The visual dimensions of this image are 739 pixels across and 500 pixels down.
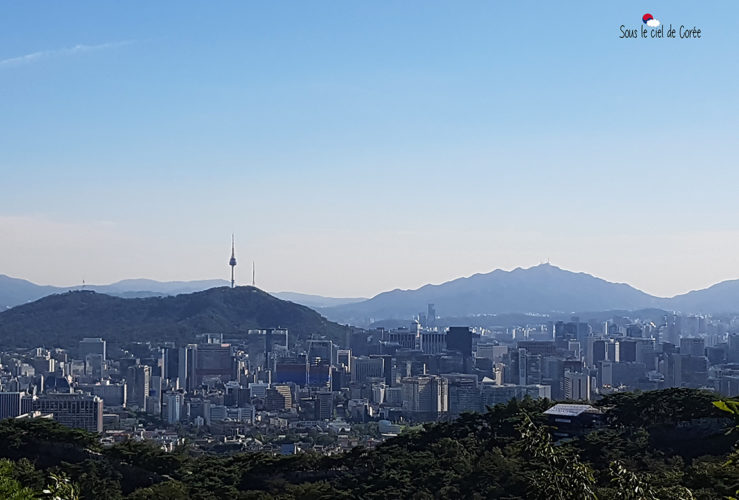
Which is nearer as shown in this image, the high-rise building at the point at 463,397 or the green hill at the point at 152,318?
the high-rise building at the point at 463,397

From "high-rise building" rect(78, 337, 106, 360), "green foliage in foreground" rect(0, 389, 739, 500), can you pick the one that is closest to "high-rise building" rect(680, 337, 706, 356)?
"high-rise building" rect(78, 337, 106, 360)

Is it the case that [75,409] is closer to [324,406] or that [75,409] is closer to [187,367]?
[324,406]

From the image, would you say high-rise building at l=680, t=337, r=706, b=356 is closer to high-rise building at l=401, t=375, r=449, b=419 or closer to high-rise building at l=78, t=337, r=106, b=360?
high-rise building at l=401, t=375, r=449, b=419

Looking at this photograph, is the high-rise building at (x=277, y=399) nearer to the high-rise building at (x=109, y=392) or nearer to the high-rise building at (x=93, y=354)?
the high-rise building at (x=109, y=392)

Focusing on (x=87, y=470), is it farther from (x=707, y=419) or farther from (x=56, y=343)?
(x=56, y=343)

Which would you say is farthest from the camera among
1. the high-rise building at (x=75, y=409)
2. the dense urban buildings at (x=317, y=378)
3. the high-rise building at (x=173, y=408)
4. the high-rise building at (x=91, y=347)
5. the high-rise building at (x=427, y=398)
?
the high-rise building at (x=91, y=347)

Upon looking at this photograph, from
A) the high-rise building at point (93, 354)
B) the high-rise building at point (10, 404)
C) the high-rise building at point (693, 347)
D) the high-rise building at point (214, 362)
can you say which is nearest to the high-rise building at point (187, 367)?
the high-rise building at point (214, 362)

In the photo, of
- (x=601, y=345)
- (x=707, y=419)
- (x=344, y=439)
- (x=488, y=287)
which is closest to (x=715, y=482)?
(x=707, y=419)
